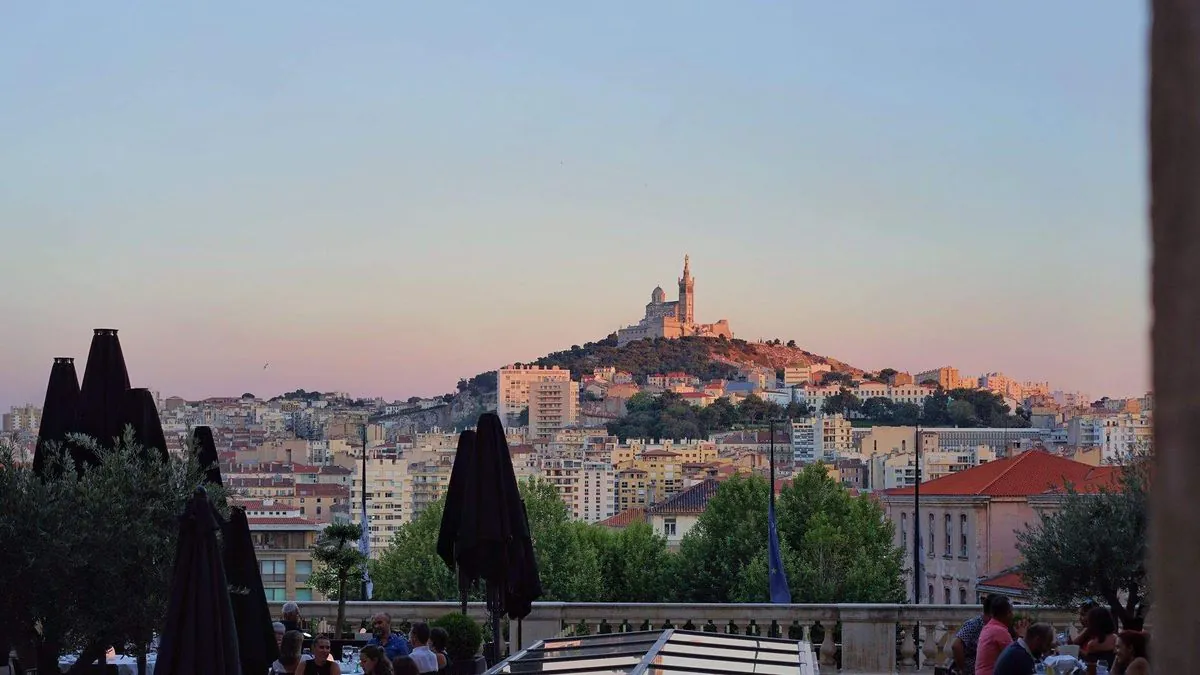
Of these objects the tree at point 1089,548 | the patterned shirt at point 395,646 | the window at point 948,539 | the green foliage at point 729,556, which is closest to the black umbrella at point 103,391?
the patterned shirt at point 395,646

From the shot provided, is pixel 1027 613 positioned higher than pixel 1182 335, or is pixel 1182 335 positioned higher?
pixel 1182 335

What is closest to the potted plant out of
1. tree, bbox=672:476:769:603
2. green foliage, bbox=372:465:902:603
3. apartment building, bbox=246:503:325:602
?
green foliage, bbox=372:465:902:603

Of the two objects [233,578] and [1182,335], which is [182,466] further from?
[1182,335]

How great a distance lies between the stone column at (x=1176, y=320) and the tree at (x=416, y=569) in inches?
1974

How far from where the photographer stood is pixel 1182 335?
1.68 ft

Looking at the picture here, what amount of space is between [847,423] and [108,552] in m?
178

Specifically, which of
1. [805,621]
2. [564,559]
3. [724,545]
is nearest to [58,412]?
[805,621]

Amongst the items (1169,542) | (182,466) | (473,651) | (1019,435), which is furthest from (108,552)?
(1019,435)

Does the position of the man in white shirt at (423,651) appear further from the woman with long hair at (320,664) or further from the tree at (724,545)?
the tree at (724,545)

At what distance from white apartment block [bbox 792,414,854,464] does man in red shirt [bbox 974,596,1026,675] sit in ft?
549

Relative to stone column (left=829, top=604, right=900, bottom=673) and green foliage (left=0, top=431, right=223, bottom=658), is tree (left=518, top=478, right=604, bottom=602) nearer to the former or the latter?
stone column (left=829, top=604, right=900, bottom=673)

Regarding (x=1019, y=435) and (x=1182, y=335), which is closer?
(x=1182, y=335)

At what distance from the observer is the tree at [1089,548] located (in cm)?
1617

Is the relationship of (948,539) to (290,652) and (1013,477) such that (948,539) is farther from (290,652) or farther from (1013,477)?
(290,652)
